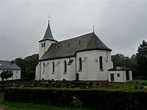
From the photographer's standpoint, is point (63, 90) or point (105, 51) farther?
point (105, 51)

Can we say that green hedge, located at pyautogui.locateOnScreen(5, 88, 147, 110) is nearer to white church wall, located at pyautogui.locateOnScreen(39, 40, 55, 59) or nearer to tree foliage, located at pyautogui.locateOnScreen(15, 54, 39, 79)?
white church wall, located at pyautogui.locateOnScreen(39, 40, 55, 59)

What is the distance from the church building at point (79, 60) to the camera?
28737mm

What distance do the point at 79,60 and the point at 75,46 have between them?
4117 millimetres

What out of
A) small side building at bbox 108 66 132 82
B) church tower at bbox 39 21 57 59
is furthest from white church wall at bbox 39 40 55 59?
small side building at bbox 108 66 132 82

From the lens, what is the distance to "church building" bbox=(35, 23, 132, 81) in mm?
28737

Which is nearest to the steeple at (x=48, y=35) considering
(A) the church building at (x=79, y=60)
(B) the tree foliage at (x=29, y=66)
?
(A) the church building at (x=79, y=60)

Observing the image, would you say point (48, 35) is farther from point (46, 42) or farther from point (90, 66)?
point (90, 66)

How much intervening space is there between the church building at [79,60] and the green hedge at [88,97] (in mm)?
17818

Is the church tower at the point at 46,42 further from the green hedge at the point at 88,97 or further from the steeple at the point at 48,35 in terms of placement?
the green hedge at the point at 88,97

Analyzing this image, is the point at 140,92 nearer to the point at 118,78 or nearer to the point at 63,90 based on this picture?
the point at 63,90

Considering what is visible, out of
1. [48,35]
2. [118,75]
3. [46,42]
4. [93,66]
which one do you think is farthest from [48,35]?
[118,75]

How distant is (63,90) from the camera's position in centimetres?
1027

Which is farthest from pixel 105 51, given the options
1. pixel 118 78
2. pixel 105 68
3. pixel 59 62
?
pixel 59 62

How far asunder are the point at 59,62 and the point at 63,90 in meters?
25.5
